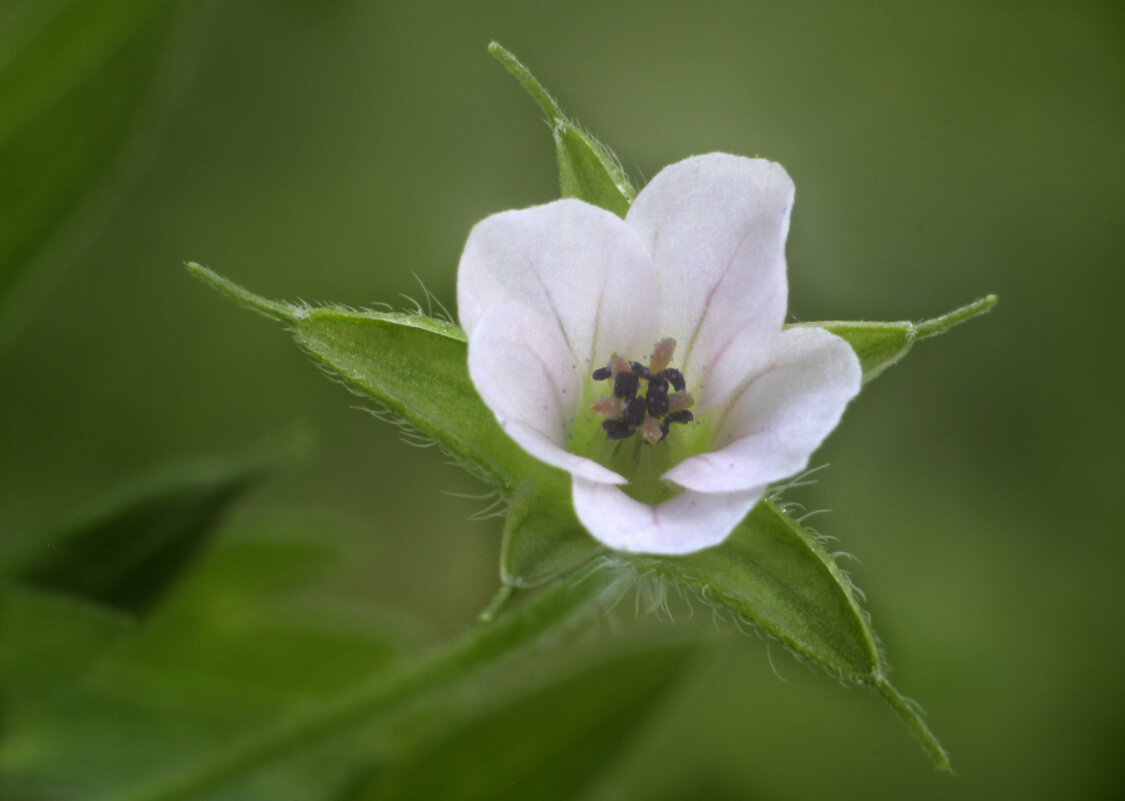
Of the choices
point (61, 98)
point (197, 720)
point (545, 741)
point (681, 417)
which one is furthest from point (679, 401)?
point (197, 720)

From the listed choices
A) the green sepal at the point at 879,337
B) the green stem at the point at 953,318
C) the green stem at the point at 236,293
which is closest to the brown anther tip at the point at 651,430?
the green sepal at the point at 879,337

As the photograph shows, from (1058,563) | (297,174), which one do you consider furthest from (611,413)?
(1058,563)

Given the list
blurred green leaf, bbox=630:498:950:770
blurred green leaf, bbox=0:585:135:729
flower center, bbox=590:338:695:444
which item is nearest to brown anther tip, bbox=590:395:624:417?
flower center, bbox=590:338:695:444

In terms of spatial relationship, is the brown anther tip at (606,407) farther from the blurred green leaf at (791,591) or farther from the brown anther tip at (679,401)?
the blurred green leaf at (791,591)

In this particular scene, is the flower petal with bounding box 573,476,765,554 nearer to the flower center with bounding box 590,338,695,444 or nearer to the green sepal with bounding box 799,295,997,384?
the flower center with bounding box 590,338,695,444

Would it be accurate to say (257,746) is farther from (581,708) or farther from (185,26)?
(185,26)

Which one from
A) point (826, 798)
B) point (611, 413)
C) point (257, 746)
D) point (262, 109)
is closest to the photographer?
point (611, 413)
